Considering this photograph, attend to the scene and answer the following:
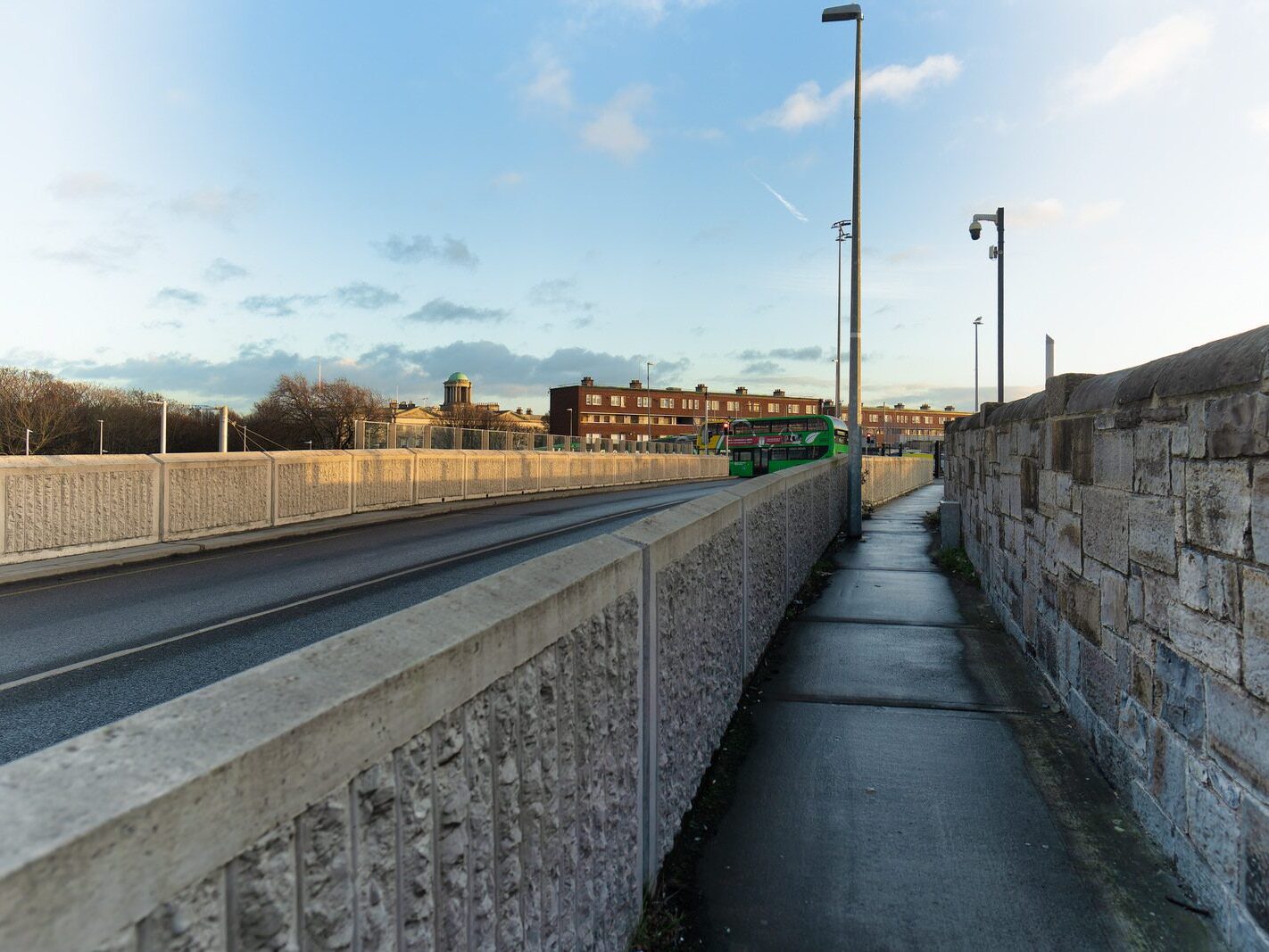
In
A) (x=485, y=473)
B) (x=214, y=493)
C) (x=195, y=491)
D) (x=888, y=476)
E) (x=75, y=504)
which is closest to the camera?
(x=75, y=504)

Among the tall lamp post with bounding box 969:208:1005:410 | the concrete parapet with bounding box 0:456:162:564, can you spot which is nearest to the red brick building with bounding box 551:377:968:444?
the tall lamp post with bounding box 969:208:1005:410

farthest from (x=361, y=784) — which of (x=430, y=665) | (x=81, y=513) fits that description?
(x=81, y=513)

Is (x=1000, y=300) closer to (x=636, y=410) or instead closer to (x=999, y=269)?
(x=999, y=269)

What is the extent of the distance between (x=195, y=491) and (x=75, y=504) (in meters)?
2.03

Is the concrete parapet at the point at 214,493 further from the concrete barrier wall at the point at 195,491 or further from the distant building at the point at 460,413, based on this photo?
the distant building at the point at 460,413

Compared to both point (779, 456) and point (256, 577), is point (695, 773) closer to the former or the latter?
point (256, 577)

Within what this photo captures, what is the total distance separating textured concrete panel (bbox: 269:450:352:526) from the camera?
15.5m

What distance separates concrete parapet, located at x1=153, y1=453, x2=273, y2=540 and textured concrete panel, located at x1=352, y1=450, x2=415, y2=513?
2.72 m

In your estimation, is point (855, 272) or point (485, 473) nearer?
point (855, 272)

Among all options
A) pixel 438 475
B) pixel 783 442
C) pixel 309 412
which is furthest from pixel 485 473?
pixel 309 412

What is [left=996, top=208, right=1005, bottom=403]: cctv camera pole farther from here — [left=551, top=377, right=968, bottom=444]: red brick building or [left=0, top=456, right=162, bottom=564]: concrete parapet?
[left=551, top=377, right=968, bottom=444]: red brick building

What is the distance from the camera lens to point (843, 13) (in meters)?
16.8

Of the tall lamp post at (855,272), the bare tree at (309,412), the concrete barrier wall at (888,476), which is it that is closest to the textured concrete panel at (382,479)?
the tall lamp post at (855,272)

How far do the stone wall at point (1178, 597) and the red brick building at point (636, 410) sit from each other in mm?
122690
